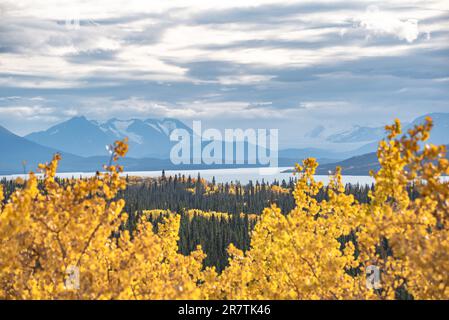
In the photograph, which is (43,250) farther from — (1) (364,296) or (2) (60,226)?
(1) (364,296)

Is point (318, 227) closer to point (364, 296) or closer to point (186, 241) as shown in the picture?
point (364, 296)

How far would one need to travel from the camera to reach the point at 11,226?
18.5 m

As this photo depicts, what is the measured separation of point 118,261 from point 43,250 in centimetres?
262

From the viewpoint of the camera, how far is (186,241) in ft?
641

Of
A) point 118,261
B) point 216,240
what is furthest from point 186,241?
point 118,261

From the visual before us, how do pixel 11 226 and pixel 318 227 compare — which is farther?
pixel 318 227

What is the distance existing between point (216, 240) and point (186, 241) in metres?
11.4
